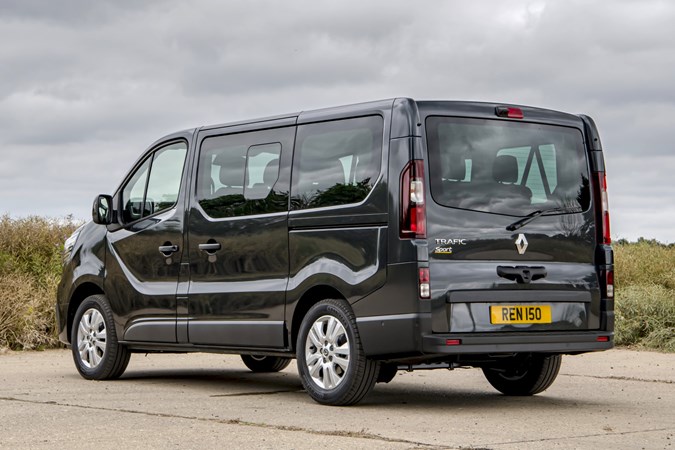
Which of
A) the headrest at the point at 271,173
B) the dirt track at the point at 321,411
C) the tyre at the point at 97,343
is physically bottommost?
the dirt track at the point at 321,411

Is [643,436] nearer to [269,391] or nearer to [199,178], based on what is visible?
[269,391]

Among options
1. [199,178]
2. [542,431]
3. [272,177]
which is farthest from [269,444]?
[199,178]

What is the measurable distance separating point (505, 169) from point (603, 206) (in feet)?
3.34

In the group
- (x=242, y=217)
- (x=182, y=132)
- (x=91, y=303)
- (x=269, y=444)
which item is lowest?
(x=269, y=444)

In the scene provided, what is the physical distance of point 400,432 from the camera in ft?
23.9

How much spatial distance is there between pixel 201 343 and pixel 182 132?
1.96m

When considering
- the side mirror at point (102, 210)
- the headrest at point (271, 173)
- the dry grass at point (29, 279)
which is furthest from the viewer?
the dry grass at point (29, 279)

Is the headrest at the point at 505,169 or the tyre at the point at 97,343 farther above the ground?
the headrest at the point at 505,169

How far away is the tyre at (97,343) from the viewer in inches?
434

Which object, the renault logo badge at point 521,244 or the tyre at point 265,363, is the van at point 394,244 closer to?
the renault logo badge at point 521,244

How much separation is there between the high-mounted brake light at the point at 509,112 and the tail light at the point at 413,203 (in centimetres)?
88

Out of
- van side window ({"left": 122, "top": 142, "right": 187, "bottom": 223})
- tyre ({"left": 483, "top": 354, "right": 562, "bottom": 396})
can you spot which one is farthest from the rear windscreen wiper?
van side window ({"left": 122, "top": 142, "right": 187, "bottom": 223})

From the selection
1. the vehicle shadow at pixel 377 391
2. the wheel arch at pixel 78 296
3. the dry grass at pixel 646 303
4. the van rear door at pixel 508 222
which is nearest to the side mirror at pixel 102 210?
the wheel arch at pixel 78 296

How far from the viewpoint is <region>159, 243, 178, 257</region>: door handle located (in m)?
10.4
